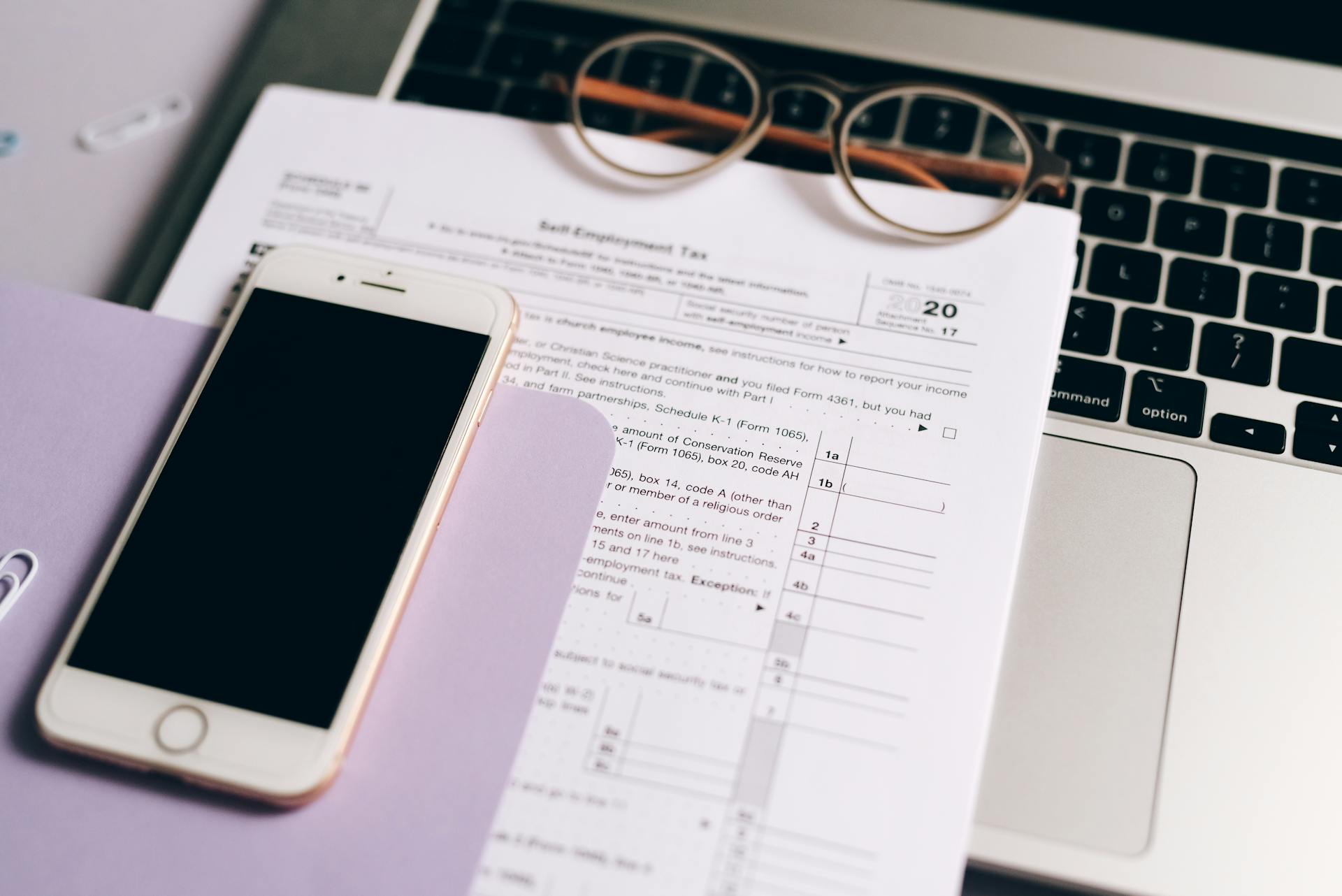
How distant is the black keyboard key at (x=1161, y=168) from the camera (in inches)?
19.7

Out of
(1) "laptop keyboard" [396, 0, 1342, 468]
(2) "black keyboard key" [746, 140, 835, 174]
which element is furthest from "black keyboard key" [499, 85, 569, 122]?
(2) "black keyboard key" [746, 140, 835, 174]

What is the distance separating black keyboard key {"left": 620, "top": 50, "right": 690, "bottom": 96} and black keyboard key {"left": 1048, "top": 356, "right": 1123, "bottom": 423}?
0.88ft

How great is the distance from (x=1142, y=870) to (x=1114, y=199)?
0.34 m

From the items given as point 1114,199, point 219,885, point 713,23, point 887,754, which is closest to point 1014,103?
point 1114,199

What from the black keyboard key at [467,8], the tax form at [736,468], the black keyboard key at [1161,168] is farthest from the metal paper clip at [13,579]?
the black keyboard key at [1161,168]

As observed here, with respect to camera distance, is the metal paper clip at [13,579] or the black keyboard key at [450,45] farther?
the black keyboard key at [450,45]

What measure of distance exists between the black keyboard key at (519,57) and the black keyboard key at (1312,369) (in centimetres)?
43

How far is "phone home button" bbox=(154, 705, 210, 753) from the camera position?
0.36 meters

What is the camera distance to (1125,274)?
1.58 feet

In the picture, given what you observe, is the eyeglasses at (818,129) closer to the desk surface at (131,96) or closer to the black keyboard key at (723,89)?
the black keyboard key at (723,89)

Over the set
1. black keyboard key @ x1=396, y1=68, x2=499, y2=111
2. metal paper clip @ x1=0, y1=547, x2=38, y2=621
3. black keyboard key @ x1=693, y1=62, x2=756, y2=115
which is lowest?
metal paper clip @ x1=0, y1=547, x2=38, y2=621

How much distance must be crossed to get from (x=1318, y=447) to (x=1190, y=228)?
0.43 ft

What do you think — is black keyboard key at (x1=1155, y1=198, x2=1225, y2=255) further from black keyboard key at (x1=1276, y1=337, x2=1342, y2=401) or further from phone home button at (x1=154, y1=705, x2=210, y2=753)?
phone home button at (x1=154, y1=705, x2=210, y2=753)

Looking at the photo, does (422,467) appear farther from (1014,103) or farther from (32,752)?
(1014,103)
